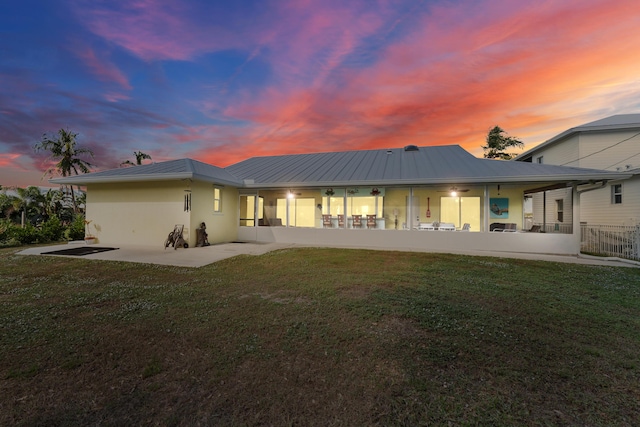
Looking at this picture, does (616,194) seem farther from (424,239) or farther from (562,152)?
(424,239)

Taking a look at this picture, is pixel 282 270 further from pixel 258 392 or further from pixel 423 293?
pixel 258 392

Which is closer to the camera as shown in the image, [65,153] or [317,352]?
[317,352]

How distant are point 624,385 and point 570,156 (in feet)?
60.5

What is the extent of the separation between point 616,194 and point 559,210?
2.96 m

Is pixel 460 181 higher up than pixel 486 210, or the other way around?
pixel 460 181

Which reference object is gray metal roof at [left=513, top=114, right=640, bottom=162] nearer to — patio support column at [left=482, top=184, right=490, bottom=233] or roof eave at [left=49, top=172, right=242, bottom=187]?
patio support column at [left=482, top=184, right=490, bottom=233]

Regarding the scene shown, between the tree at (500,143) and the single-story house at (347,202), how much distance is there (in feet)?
53.7

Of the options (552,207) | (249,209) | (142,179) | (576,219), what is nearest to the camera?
(576,219)

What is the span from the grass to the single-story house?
5.12m

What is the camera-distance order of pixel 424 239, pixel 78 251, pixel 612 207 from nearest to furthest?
pixel 78 251 < pixel 424 239 < pixel 612 207

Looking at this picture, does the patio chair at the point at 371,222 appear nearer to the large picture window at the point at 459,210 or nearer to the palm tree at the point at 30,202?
the large picture window at the point at 459,210

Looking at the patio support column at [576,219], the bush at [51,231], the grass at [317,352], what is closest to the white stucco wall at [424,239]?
the patio support column at [576,219]

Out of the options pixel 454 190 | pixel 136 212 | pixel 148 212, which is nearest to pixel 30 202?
pixel 136 212

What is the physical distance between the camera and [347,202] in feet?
42.9
